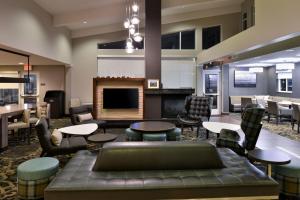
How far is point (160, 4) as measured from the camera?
7.94m

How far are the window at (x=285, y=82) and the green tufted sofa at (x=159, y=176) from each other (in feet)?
36.8

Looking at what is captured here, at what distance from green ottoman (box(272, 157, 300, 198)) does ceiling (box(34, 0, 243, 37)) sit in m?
6.75

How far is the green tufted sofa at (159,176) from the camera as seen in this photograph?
218 centimetres

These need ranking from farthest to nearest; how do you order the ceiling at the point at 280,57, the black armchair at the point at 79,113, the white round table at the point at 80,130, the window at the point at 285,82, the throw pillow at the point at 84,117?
1. the window at the point at 285,82
2. the ceiling at the point at 280,57
3. the throw pillow at the point at 84,117
4. the black armchair at the point at 79,113
5. the white round table at the point at 80,130

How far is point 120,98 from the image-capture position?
7.99 m

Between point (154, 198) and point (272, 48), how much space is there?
6.83m

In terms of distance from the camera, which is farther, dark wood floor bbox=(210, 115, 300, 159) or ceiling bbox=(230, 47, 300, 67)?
ceiling bbox=(230, 47, 300, 67)

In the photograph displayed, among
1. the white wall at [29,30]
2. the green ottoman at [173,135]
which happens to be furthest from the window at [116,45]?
the green ottoman at [173,135]

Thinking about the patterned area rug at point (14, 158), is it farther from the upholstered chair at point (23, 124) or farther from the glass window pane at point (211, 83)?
the glass window pane at point (211, 83)

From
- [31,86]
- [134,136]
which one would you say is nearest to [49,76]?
[31,86]

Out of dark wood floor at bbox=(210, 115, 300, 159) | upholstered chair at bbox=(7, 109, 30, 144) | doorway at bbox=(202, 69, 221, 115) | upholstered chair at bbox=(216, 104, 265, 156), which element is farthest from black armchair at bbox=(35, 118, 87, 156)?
doorway at bbox=(202, 69, 221, 115)

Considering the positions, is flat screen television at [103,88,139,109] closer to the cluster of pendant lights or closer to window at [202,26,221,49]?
the cluster of pendant lights

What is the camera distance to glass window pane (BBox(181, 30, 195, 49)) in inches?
457

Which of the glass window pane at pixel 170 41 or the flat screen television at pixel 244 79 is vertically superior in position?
the glass window pane at pixel 170 41
